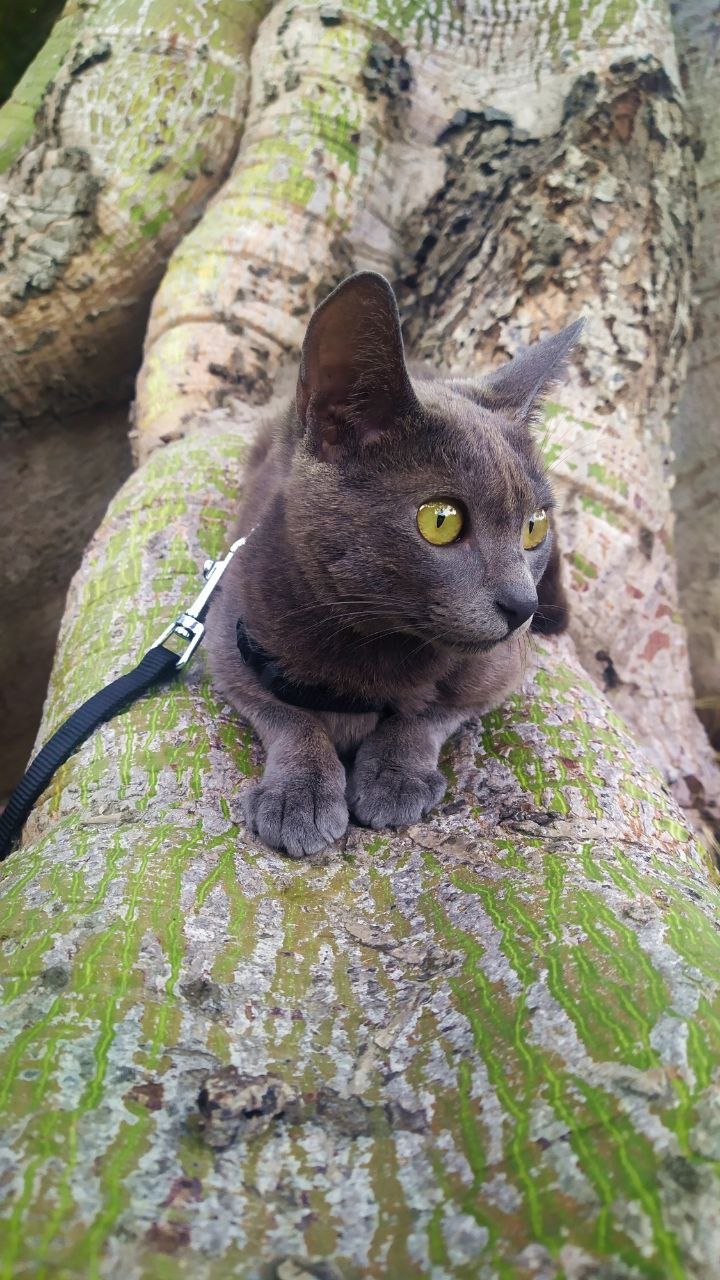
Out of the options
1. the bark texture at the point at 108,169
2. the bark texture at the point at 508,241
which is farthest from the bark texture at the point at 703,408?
the bark texture at the point at 108,169

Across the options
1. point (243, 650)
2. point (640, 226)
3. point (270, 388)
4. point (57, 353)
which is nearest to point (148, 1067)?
point (243, 650)

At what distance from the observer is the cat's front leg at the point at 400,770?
57.5 inches

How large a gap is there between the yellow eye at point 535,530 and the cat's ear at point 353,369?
1.02 ft

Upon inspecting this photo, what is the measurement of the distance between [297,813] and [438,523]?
54 centimetres

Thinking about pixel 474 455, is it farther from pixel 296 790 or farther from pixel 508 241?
pixel 508 241

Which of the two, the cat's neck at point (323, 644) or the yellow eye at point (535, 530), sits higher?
the yellow eye at point (535, 530)

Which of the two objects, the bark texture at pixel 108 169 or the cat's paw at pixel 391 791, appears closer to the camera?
the cat's paw at pixel 391 791

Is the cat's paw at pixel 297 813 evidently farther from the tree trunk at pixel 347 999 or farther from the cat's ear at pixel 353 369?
the cat's ear at pixel 353 369

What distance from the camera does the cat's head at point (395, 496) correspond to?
1.29 m

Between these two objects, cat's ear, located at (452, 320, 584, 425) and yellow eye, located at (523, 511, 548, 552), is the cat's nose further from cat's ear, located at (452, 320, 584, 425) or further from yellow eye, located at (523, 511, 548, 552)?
cat's ear, located at (452, 320, 584, 425)

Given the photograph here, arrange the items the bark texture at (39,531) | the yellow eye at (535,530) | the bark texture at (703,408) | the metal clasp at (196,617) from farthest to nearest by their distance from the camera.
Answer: the bark texture at (39,531) → the bark texture at (703,408) → the metal clasp at (196,617) → the yellow eye at (535,530)

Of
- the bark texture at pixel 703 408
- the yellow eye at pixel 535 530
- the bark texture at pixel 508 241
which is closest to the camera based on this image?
the yellow eye at pixel 535 530

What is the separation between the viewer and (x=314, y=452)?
4.72ft

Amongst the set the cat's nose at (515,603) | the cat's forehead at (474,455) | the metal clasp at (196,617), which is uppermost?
the cat's forehead at (474,455)
